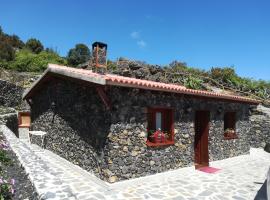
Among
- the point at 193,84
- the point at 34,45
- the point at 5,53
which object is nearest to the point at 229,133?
the point at 193,84

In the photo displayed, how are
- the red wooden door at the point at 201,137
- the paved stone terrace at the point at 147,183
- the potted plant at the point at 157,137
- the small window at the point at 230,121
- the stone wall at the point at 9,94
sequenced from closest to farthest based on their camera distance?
the paved stone terrace at the point at 147,183
the potted plant at the point at 157,137
the red wooden door at the point at 201,137
the small window at the point at 230,121
the stone wall at the point at 9,94

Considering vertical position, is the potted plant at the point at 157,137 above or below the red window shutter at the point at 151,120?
below

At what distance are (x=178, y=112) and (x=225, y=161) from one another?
410cm

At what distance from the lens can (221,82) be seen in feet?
92.9

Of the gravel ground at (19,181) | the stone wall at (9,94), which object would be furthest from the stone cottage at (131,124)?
the stone wall at (9,94)

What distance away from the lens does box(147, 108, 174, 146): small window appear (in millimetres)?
10199

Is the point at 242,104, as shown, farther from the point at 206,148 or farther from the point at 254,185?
the point at 254,185

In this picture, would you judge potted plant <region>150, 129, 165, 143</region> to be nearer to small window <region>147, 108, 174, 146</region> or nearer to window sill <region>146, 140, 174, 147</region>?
small window <region>147, 108, 174, 146</region>

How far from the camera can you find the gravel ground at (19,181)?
514 centimetres

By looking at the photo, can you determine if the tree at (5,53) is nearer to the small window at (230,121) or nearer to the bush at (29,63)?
the bush at (29,63)

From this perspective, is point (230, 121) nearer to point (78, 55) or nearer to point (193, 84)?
point (193, 84)

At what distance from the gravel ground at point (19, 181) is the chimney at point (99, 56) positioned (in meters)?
4.80

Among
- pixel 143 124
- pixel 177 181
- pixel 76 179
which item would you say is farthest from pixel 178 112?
pixel 76 179

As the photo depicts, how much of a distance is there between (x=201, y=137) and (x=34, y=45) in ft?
155
